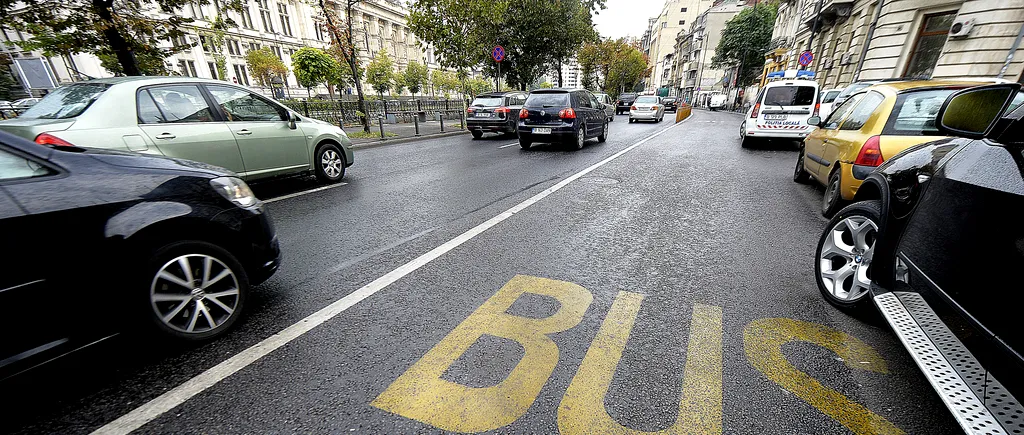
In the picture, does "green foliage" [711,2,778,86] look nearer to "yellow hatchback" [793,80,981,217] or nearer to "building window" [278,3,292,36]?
"yellow hatchback" [793,80,981,217]

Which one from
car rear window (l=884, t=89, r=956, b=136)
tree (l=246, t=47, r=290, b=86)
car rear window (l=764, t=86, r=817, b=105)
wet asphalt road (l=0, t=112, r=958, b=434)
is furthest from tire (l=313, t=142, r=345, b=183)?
tree (l=246, t=47, r=290, b=86)

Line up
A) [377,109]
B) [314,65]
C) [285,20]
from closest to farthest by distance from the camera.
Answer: [314,65] → [377,109] → [285,20]

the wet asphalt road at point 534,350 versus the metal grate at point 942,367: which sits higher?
the metal grate at point 942,367

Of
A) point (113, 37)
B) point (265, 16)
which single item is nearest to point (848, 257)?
point (113, 37)

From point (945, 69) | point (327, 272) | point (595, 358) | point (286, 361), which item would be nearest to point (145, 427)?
point (286, 361)

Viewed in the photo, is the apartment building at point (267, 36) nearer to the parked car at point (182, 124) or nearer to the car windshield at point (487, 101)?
the car windshield at point (487, 101)

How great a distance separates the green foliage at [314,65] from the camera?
49.5 feet

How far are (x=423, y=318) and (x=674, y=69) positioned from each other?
310 ft

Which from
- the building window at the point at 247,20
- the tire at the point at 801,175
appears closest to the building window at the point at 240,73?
the building window at the point at 247,20

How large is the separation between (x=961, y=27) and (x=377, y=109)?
920 inches

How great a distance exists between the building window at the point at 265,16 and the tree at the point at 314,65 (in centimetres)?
4563

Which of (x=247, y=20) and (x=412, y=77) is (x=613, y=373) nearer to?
(x=412, y=77)

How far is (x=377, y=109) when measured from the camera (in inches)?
719

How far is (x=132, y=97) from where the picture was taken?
4.34 metres
